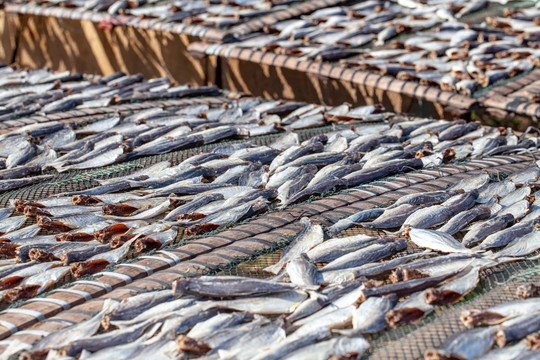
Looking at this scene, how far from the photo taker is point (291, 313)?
11.2ft

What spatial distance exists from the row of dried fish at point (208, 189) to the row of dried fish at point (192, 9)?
4.60 meters

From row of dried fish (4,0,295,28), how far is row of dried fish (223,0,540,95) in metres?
0.62

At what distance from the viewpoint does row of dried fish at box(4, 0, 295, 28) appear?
1063cm

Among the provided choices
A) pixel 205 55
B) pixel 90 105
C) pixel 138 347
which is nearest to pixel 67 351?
pixel 138 347

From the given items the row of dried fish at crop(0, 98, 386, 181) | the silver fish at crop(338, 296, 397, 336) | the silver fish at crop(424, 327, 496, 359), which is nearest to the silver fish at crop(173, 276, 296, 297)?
the silver fish at crop(338, 296, 397, 336)

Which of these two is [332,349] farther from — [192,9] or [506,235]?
[192,9]

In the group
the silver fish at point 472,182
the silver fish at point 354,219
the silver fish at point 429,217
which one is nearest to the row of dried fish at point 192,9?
the silver fish at point 472,182

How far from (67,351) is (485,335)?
77.7 inches

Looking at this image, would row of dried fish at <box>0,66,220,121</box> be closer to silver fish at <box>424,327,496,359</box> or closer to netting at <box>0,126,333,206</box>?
netting at <box>0,126,333,206</box>

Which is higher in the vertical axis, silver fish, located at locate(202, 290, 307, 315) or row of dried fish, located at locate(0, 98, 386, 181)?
silver fish, located at locate(202, 290, 307, 315)

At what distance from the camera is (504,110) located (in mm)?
7887

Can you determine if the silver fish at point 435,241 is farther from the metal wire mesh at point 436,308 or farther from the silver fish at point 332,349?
the silver fish at point 332,349

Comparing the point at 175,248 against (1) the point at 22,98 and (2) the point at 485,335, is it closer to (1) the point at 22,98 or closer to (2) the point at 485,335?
(2) the point at 485,335

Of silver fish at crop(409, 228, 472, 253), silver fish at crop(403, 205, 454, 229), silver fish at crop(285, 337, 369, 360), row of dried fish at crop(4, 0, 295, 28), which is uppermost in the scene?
row of dried fish at crop(4, 0, 295, 28)
